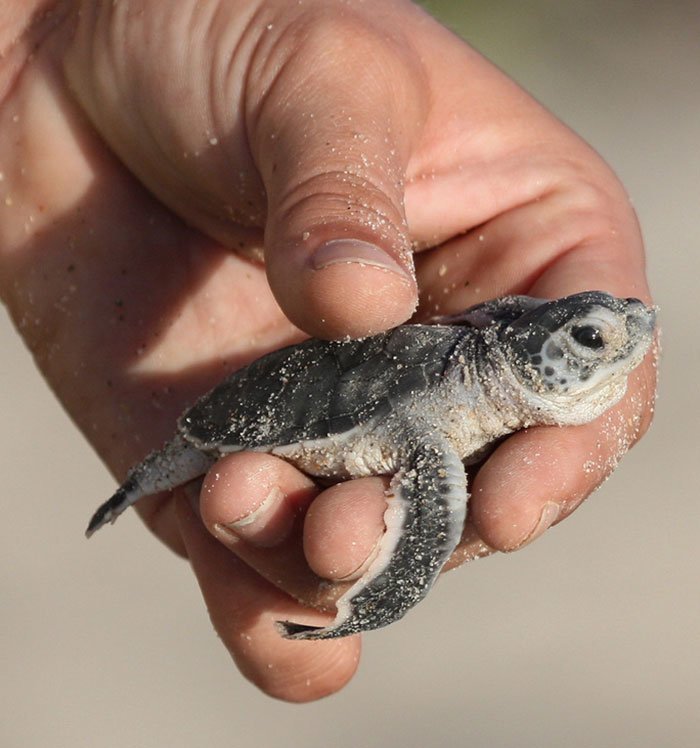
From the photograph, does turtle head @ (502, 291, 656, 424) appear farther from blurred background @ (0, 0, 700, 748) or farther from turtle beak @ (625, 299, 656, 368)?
blurred background @ (0, 0, 700, 748)

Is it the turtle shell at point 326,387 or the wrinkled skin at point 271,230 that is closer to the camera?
the wrinkled skin at point 271,230

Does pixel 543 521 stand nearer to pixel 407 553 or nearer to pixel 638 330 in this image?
pixel 407 553

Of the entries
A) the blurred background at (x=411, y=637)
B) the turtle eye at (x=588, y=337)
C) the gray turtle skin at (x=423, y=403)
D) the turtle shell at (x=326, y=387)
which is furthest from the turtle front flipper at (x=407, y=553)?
the blurred background at (x=411, y=637)

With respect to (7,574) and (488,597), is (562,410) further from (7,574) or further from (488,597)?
(7,574)

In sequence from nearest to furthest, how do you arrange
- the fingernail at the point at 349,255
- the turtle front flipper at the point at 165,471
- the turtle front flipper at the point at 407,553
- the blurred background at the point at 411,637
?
the fingernail at the point at 349,255, the turtle front flipper at the point at 407,553, the turtle front flipper at the point at 165,471, the blurred background at the point at 411,637

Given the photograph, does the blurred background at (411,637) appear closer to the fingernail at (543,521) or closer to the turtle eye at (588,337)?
the fingernail at (543,521)
